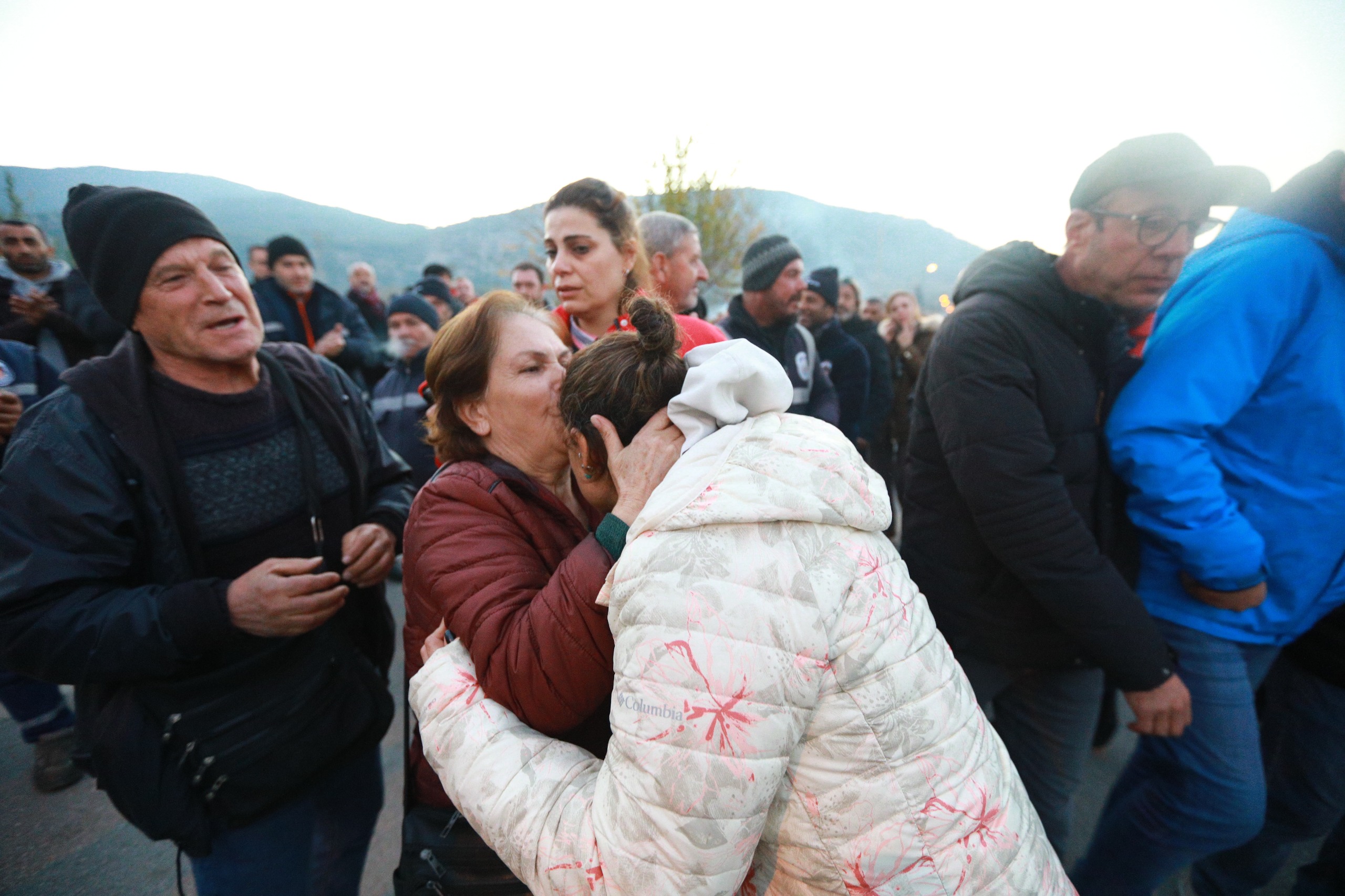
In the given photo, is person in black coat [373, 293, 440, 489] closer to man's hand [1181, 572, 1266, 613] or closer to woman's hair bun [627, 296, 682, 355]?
woman's hair bun [627, 296, 682, 355]

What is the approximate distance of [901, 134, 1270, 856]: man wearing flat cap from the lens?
1.69m

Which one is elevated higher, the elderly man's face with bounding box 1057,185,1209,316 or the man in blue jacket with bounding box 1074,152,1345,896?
the elderly man's face with bounding box 1057,185,1209,316

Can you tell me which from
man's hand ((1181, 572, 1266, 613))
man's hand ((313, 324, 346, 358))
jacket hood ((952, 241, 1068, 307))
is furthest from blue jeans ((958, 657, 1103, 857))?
man's hand ((313, 324, 346, 358))

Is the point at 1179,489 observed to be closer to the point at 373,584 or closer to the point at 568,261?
the point at 568,261

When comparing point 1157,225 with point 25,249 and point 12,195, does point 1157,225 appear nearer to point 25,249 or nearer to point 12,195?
point 12,195

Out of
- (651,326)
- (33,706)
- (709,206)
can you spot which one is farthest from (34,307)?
(709,206)

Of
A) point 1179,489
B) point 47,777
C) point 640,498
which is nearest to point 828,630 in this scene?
point 640,498

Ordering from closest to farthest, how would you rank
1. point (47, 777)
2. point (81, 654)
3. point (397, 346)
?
1. point (81, 654)
2. point (47, 777)
3. point (397, 346)

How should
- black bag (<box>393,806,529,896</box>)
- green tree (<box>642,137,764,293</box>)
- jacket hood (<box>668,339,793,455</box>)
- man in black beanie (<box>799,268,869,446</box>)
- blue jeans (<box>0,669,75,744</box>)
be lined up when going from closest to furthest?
1. jacket hood (<box>668,339,793,455</box>)
2. black bag (<box>393,806,529,896</box>)
3. blue jeans (<box>0,669,75,744</box>)
4. man in black beanie (<box>799,268,869,446</box>)
5. green tree (<box>642,137,764,293</box>)

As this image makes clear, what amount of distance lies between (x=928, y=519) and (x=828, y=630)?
4.36ft

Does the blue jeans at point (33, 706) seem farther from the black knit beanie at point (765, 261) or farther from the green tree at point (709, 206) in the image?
the green tree at point (709, 206)

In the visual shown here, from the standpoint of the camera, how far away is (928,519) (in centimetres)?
205

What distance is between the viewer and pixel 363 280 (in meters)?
8.27

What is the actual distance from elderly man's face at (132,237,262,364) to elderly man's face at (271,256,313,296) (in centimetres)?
439
